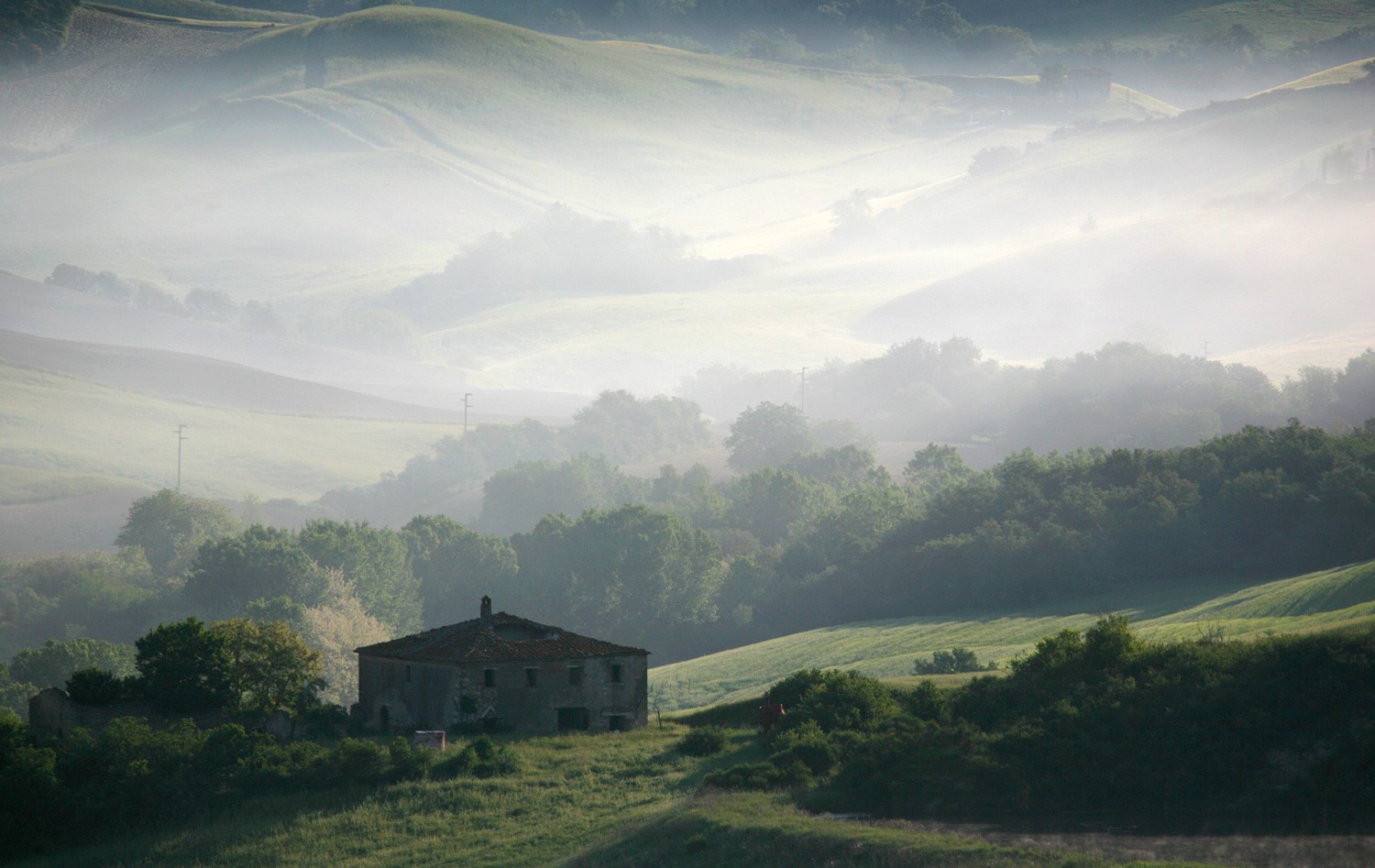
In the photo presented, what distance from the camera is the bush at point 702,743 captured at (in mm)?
53938

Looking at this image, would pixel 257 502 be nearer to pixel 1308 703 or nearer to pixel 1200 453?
pixel 1200 453

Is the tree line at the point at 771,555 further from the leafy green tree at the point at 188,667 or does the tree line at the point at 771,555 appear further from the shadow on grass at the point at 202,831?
the shadow on grass at the point at 202,831

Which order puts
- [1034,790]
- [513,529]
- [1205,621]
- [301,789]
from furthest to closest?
1. [513,529]
2. [1205,621]
3. [301,789]
4. [1034,790]

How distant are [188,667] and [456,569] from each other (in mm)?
80591

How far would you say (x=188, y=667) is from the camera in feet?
199

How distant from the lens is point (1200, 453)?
382 ft

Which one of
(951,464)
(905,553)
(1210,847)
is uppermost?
(951,464)

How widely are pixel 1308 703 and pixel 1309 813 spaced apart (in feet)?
20.5

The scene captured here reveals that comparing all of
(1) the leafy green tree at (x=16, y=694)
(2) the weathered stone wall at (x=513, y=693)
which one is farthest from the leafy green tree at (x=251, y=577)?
(2) the weathered stone wall at (x=513, y=693)

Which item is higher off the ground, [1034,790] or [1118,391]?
[1118,391]

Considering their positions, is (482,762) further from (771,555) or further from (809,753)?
(771,555)

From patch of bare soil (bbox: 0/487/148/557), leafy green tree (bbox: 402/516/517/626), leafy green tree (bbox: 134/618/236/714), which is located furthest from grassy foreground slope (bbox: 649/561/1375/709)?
patch of bare soil (bbox: 0/487/148/557)

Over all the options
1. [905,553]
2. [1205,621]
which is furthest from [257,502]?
[1205,621]

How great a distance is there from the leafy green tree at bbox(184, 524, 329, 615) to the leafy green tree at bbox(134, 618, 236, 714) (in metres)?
65.8
